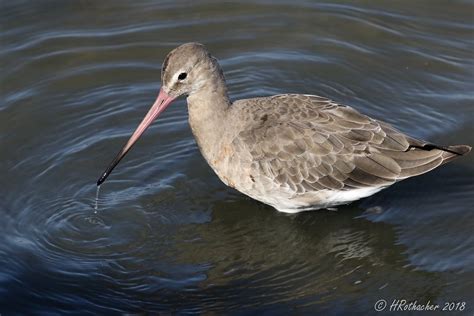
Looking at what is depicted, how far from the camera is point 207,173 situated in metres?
9.25

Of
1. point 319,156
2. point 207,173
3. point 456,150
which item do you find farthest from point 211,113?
point 456,150

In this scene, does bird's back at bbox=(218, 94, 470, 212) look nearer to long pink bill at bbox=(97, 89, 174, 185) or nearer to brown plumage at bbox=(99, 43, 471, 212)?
brown plumage at bbox=(99, 43, 471, 212)

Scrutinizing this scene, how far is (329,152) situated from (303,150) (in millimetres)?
241

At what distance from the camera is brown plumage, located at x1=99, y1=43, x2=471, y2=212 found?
831 cm

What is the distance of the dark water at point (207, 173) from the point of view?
7594 millimetres

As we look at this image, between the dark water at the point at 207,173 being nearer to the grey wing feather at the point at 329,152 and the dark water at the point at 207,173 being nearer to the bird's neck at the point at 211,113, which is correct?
the grey wing feather at the point at 329,152

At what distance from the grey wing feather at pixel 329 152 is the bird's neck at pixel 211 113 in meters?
0.25

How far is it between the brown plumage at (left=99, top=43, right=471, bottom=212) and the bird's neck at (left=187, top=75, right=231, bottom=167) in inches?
1.2

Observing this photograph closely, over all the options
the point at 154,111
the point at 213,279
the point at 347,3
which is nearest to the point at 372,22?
the point at 347,3

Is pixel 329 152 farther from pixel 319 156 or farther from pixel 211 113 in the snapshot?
pixel 211 113

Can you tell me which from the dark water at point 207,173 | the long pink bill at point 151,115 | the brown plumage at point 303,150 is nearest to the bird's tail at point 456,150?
the brown plumage at point 303,150

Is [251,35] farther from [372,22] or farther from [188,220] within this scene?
[188,220]

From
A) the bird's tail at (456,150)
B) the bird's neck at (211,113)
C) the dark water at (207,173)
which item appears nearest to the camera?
the dark water at (207,173)

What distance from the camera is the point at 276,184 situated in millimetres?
8391
